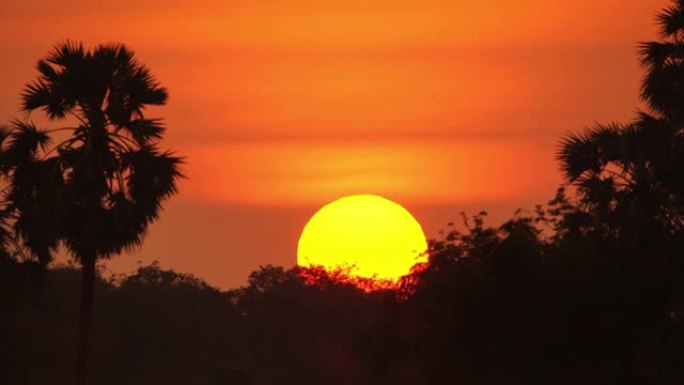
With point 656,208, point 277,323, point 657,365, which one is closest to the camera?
point 657,365

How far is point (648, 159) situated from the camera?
4803 cm

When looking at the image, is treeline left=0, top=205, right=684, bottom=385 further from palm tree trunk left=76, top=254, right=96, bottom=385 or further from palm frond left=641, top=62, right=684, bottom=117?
palm frond left=641, top=62, right=684, bottom=117

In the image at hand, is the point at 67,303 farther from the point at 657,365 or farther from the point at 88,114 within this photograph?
the point at 657,365

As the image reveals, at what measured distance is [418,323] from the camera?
41.7 m

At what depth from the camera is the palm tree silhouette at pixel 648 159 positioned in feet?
151

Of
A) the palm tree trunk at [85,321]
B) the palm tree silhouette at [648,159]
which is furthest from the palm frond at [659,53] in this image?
Answer: the palm tree trunk at [85,321]

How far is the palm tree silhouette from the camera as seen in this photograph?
46.2m

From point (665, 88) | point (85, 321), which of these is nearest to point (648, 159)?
point (665, 88)

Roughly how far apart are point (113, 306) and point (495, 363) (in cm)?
3728

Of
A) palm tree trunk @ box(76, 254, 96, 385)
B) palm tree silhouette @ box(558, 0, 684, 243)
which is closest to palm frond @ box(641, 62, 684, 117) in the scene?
palm tree silhouette @ box(558, 0, 684, 243)

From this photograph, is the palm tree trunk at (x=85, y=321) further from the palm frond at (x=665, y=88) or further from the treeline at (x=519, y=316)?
the palm frond at (x=665, y=88)

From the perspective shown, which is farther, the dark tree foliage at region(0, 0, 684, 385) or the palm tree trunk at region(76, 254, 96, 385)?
the palm tree trunk at region(76, 254, 96, 385)

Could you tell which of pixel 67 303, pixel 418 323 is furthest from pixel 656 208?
pixel 67 303

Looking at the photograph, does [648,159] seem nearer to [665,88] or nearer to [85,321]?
[665,88]
